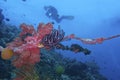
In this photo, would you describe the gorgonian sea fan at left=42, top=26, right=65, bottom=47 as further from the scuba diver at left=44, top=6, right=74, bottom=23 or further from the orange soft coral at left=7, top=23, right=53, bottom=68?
the scuba diver at left=44, top=6, right=74, bottom=23

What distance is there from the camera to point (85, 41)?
4078 mm

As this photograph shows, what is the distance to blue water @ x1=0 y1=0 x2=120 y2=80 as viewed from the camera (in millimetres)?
22697

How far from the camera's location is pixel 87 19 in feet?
90.7

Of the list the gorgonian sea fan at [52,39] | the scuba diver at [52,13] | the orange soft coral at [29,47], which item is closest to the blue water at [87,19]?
the scuba diver at [52,13]

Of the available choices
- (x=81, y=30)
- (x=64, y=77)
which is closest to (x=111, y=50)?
(x=81, y=30)

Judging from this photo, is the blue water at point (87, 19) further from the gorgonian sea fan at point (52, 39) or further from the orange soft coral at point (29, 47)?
the orange soft coral at point (29, 47)

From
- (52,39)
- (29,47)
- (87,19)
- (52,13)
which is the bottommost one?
(29,47)

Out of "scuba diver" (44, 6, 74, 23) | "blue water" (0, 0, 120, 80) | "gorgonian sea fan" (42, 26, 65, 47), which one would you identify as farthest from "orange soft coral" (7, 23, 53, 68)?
"scuba diver" (44, 6, 74, 23)

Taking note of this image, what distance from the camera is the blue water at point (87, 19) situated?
22.7 metres

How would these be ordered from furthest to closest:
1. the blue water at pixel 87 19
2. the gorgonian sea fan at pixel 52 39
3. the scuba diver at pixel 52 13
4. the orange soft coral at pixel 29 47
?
the scuba diver at pixel 52 13 < the blue water at pixel 87 19 < the gorgonian sea fan at pixel 52 39 < the orange soft coral at pixel 29 47

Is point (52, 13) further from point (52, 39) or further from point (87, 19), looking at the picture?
point (52, 39)

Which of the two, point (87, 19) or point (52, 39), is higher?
point (87, 19)

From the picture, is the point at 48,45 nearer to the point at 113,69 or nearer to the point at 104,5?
the point at 113,69

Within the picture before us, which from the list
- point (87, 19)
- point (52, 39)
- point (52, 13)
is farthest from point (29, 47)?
point (87, 19)
